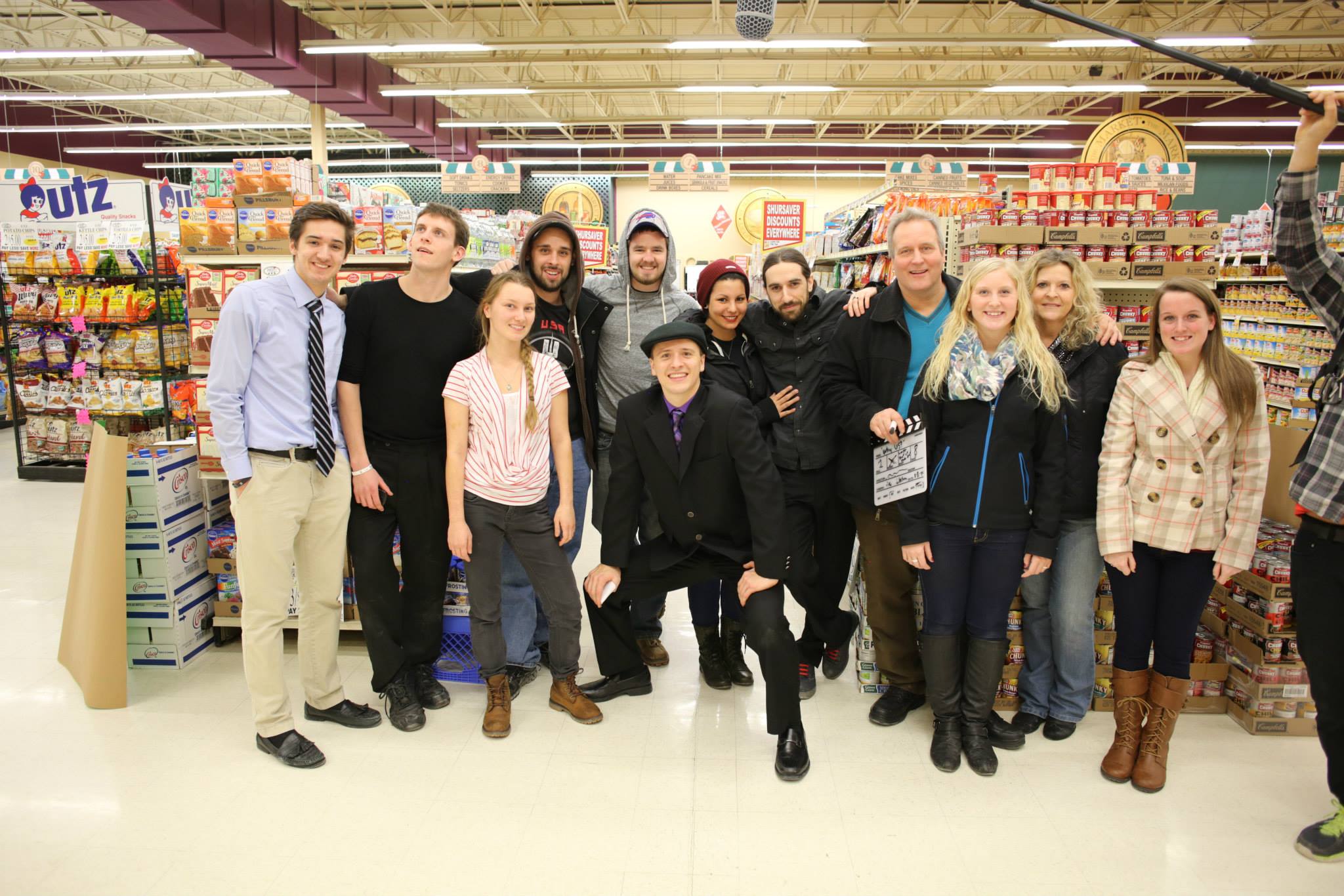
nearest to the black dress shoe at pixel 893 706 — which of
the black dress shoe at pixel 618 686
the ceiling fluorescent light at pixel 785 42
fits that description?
the black dress shoe at pixel 618 686

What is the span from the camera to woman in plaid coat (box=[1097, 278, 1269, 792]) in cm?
246

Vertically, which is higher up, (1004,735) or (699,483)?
(699,483)

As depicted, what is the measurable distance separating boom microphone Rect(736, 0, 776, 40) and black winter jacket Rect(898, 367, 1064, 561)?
5.92 feet

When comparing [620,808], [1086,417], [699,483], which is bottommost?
[620,808]

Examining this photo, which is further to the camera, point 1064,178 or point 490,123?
point 490,123

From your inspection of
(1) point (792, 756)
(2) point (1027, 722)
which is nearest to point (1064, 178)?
(2) point (1027, 722)

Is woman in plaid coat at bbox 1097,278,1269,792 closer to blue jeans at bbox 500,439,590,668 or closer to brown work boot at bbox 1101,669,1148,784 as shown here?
brown work boot at bbox 1101,669,1148,784

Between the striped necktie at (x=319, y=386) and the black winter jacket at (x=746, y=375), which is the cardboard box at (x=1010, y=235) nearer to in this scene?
the black winter jacket at (x=746, y=375)

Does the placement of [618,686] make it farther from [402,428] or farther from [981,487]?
[981,487]

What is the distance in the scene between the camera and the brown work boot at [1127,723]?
2.63m

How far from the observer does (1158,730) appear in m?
2.62

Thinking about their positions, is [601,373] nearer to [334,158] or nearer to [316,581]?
[316,581]

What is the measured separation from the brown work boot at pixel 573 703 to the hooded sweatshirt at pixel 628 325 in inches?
40.6

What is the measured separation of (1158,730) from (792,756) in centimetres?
122
